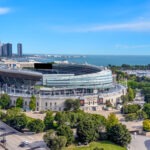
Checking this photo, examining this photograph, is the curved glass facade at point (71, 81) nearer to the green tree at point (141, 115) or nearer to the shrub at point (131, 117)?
the shrub at point (131, 117)

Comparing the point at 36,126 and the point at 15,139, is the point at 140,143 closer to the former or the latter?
the point at 36,126

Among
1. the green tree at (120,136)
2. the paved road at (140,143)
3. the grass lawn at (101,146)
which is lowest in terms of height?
the paved road at (140,143)

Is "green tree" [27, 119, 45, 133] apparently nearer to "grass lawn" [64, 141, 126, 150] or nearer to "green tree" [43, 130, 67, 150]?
"grass lawn" [64, 141, 126, 150]

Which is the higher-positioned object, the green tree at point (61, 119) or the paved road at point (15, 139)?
the green tree at point (61, 119)

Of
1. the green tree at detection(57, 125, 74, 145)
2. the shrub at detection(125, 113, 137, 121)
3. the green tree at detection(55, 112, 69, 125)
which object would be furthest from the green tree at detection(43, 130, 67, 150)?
the shrub at detection(125, 113, 137, 121)

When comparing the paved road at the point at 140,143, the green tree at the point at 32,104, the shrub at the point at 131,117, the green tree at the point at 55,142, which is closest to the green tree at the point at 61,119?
the green tree at the point at 55,142

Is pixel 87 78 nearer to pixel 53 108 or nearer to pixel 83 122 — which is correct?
pixel 53 108

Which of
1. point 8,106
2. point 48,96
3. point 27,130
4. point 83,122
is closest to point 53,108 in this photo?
point 48,96

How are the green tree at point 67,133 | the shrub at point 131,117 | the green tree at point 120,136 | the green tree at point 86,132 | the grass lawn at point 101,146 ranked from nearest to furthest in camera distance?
1. the grass lawn at point 101,146
2. the green tree at point 67,133
3. the green tree at point 86,132
4. the green tree at point 120,136
5. the shrub at point 131,117
